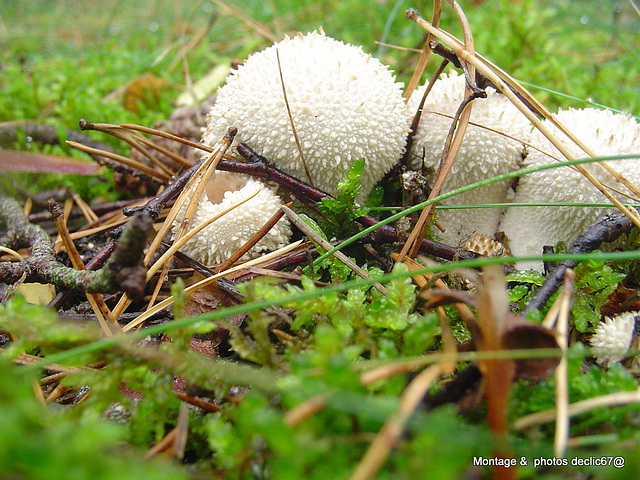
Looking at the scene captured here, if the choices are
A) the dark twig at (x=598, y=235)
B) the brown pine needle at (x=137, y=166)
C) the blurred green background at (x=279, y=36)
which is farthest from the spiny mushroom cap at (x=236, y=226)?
the blurred green background at (x=279, y=36)

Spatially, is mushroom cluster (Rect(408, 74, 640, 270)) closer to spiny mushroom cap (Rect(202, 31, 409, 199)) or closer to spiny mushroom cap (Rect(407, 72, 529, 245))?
spiny mushroom cap (Rect(407, 72, 529, 245))

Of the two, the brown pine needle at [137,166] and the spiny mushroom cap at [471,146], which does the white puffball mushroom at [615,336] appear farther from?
the brown pine needle at [137,166]

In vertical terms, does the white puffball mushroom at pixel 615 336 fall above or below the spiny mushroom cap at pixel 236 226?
above

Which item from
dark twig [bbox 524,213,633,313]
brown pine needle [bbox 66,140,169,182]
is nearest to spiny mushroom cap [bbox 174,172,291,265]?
brown pine needle [bbox 66,140,169,182]

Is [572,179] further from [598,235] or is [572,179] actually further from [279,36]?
[279,36]

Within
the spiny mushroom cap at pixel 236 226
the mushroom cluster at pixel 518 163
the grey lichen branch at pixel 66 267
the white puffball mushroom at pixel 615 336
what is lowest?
the grey lichen branch at pixel 66 267

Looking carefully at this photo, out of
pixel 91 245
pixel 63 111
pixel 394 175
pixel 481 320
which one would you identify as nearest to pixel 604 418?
pixel 481 320
